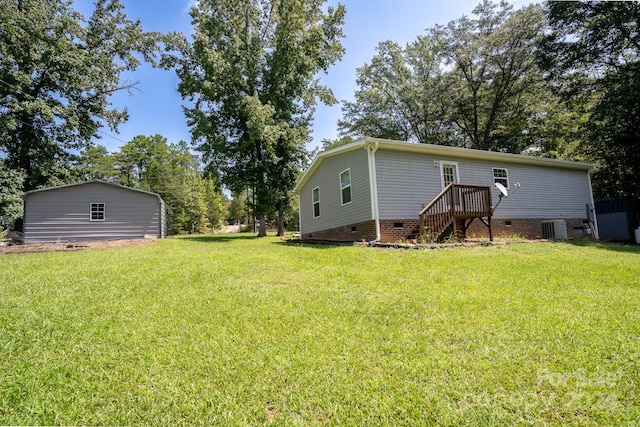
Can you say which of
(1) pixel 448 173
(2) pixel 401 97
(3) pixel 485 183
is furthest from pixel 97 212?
(2) pixel 401 97

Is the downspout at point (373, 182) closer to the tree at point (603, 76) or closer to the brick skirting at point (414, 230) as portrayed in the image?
the brick skirting at point (414, 230)

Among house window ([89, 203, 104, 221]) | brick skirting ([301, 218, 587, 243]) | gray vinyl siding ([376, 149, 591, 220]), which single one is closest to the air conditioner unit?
brick skirting ([301, 218, 587, 243])

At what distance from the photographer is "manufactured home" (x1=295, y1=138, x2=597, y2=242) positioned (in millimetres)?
9609

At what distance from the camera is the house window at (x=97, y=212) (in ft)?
49.4

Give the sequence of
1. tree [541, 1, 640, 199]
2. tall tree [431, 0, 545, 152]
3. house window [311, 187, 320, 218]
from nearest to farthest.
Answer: house window [311, 187, 320, 218]
tree [541, 1, 640, 199]
tall tree [431, 0, 545, 152]

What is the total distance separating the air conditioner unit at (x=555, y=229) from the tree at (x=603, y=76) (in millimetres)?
7047

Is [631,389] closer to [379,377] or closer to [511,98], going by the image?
[379,377]

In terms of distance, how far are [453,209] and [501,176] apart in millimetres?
4833

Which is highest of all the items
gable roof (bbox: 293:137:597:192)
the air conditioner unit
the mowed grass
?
gable roof (bbox: 293:137:597:192)

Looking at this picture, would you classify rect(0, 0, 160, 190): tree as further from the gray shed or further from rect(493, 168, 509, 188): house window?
rect(493, 168, 509, 188): house window

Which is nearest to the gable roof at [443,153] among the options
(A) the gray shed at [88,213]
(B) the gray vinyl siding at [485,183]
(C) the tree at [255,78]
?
(B) the gray vinyl siding at [485,183]

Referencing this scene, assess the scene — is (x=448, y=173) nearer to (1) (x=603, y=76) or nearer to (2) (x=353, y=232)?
(2) (x=353, y=232)

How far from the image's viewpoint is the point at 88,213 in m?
15.0

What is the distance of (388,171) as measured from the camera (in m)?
10.1
